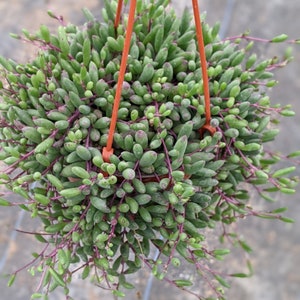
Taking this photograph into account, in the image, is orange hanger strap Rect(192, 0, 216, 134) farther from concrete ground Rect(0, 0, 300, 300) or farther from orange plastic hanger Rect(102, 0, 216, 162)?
concrete ground Rect(0, 0, 300, 300)

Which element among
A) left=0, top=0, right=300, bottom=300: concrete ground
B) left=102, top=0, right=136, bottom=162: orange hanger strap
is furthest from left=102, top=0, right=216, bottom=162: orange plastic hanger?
left=0, top=0, right=300, bottom=300: concrete ground

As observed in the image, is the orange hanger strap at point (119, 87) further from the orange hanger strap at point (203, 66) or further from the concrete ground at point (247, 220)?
the concrete ground at point (247, 220)

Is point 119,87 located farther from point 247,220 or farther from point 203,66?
point 247,220

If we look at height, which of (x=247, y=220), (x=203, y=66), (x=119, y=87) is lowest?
(x=247, y=220)

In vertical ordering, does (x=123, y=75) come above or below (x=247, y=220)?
above

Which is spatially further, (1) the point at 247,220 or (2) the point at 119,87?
(1) the point at 247,220

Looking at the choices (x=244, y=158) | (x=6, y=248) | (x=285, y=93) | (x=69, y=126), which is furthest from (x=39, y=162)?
(x=285, y=93)

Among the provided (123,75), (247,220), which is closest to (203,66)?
(123,75)

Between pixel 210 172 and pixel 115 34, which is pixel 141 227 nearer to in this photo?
pixel 210 172
